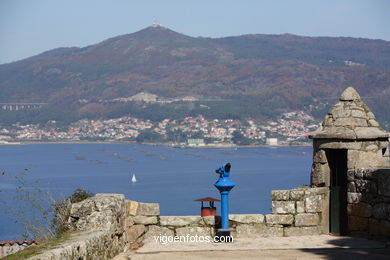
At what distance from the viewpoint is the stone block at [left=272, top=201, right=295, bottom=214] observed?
931 centimetres

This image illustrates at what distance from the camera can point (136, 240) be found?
8648 mm

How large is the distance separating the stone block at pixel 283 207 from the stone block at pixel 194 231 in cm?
87

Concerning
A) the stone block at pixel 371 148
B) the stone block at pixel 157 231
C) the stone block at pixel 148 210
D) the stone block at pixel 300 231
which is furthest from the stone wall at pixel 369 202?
the stone block at pixel 148 210

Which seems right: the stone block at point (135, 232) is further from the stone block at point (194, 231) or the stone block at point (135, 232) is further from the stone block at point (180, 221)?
the stone block at point (194, 231)

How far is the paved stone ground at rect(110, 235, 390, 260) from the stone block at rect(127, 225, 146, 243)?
5.8 inches

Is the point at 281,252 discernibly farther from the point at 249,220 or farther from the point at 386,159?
the point at 386,159

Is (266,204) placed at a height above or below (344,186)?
below

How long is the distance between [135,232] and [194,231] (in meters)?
0.80

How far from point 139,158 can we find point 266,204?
94.0m

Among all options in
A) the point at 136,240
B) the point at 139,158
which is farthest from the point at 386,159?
the point at 139,158

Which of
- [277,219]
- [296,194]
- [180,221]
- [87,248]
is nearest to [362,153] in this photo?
[296,194]

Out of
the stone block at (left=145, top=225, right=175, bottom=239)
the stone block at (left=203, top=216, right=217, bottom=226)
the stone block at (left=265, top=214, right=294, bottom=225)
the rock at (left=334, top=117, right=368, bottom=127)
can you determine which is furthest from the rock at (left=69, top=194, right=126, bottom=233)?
the rock at (left=334, top=117, right=368, bottom=127)

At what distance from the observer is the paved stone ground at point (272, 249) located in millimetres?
7680

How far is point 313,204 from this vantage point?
9.55m
